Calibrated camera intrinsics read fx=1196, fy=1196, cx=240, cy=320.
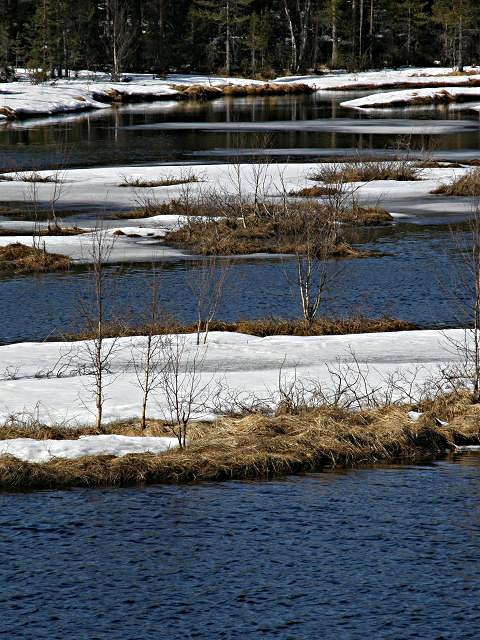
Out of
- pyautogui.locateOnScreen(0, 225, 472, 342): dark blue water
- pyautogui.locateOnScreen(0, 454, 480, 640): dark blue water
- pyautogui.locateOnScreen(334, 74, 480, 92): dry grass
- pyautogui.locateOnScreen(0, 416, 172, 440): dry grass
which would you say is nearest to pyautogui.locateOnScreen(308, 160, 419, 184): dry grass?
pyautogui.locateOnScreen(0, 225, 472, 342): dark blue water

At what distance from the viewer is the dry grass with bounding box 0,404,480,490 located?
15.4 metres

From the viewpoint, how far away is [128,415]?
57.3ft

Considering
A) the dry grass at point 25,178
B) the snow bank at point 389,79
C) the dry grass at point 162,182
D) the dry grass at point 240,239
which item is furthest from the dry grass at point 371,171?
the snow bank at point 389,79

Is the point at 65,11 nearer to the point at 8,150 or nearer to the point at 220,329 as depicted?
the point at 8,150

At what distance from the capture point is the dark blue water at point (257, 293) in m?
24.7

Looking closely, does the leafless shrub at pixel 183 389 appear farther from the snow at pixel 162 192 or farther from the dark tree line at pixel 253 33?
the dark tree line at pixel 253 33

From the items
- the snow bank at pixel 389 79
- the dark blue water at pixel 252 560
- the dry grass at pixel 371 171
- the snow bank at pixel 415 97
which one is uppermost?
the snow bank at pixel 389 79

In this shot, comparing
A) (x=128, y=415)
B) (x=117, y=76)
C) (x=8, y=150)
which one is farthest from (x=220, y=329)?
(x=117, y=76)

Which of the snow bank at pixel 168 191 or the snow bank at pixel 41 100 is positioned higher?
the snow bank at pixel 41 100

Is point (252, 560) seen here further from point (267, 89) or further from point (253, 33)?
point (253, 33)

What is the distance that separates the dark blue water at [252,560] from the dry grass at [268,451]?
1.08ft

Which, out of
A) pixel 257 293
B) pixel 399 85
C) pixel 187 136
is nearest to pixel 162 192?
pixel 257 293

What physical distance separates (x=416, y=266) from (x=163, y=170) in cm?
1921

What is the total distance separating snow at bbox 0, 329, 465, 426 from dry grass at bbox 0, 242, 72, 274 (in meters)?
8.68
